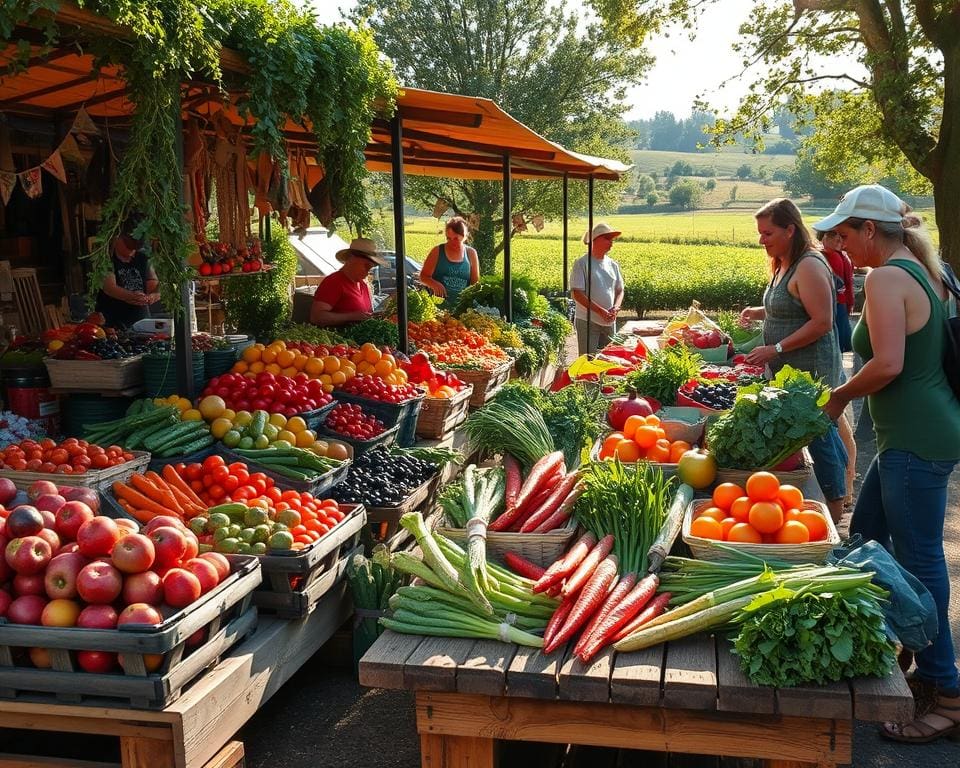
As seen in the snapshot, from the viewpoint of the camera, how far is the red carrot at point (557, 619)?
9.24 ft

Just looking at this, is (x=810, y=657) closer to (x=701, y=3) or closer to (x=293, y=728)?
(x=293, y=728)

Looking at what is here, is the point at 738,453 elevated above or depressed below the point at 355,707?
above

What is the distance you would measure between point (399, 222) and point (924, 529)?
4.42 metres

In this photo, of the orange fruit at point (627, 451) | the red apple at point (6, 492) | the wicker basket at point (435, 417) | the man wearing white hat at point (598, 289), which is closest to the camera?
the red apple at point (6, 492)

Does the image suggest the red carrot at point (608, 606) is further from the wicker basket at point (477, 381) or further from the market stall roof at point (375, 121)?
the wicker basket at point (477, 381)

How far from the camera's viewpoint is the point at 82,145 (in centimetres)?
994

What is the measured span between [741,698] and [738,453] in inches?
61.9

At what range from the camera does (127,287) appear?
312 inches

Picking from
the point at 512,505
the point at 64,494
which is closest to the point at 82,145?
the point at 64,494

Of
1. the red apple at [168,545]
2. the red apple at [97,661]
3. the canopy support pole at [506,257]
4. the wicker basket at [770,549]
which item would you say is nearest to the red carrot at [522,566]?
the wicker basket at [770,549]

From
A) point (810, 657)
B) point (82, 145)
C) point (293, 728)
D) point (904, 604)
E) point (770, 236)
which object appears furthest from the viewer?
point (82, 145)

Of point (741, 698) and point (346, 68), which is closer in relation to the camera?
point (741, 698)

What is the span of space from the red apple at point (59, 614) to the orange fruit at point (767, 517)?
2283mm

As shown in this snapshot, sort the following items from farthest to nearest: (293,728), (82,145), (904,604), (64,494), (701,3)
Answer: (701,3) < (82,145) < (293,728) < (64,494) < (904,604)
